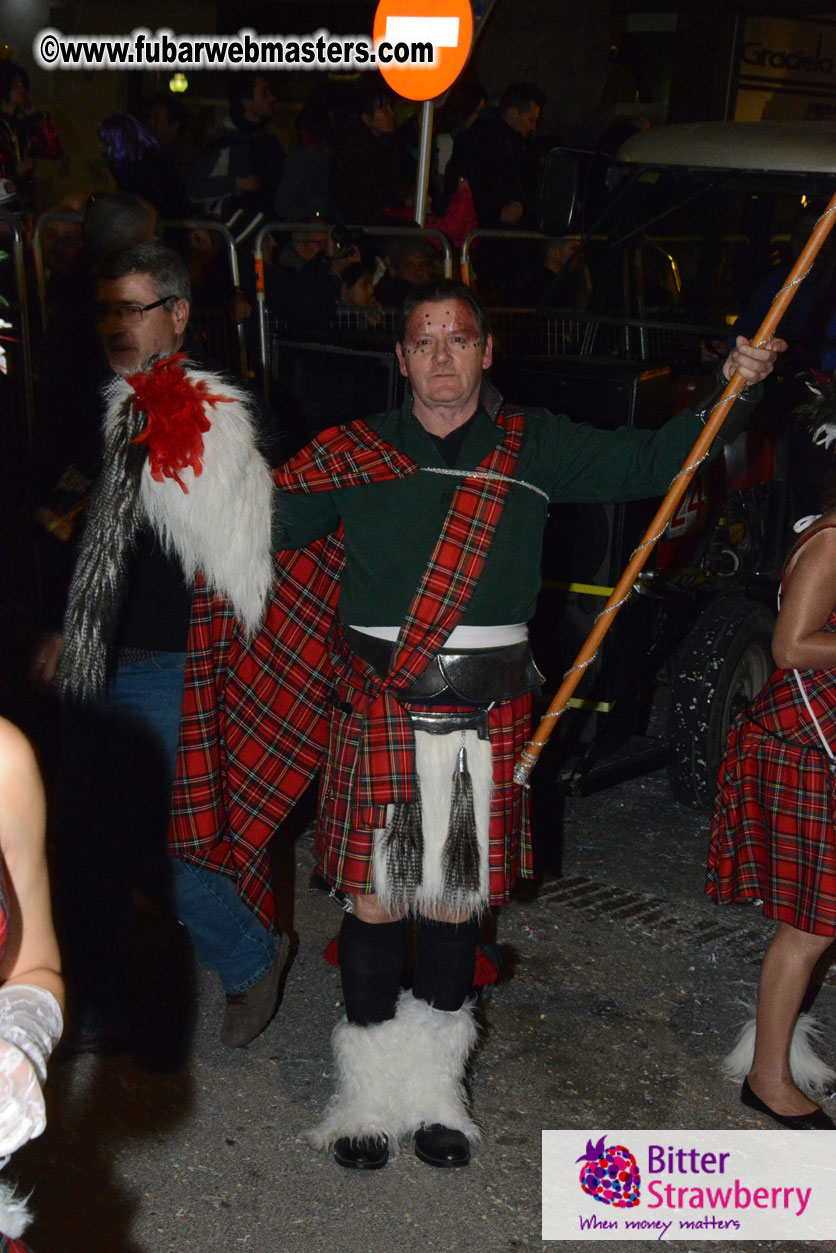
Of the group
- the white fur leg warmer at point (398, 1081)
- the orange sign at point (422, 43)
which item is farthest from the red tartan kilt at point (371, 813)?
the orange sign at point (422, 43)

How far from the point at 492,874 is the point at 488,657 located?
0.56 m

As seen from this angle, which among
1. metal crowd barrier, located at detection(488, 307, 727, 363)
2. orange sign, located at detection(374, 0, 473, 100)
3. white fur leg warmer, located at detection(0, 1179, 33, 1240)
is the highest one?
orange sign, located at detection(374, 0, 473, 100)

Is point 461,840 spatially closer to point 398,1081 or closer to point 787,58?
point 398,1081

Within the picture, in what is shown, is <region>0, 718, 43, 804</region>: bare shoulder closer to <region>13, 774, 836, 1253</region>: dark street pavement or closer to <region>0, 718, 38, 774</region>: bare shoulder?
<region>0, 718, 38, 774</region>: bare shoulder

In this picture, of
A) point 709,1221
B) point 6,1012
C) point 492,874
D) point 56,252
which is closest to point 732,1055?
point 709,1221

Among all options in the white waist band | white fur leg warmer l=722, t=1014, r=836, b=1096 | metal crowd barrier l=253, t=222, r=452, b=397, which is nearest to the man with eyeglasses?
the white waist band

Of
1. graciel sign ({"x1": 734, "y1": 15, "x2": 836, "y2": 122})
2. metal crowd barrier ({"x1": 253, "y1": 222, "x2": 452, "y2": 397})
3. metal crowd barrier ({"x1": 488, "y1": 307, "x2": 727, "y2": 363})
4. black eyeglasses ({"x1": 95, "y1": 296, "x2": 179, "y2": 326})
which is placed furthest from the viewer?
graciel sign ({"x1": 734, "y1": 15, "x2": 836, "y2": 122})

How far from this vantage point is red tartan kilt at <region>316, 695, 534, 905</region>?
337 centimetres

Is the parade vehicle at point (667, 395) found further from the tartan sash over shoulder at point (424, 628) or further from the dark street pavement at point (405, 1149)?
the tartan sash over shoulder at point (424, 628)

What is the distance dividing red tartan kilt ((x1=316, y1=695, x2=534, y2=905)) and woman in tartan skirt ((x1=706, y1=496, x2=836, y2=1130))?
61 centimetres

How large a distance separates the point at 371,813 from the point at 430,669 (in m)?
0.38

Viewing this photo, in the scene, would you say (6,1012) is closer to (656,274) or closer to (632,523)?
(632,523)

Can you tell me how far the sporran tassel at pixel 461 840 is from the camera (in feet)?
10.9

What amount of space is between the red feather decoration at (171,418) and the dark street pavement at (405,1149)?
168 cm
